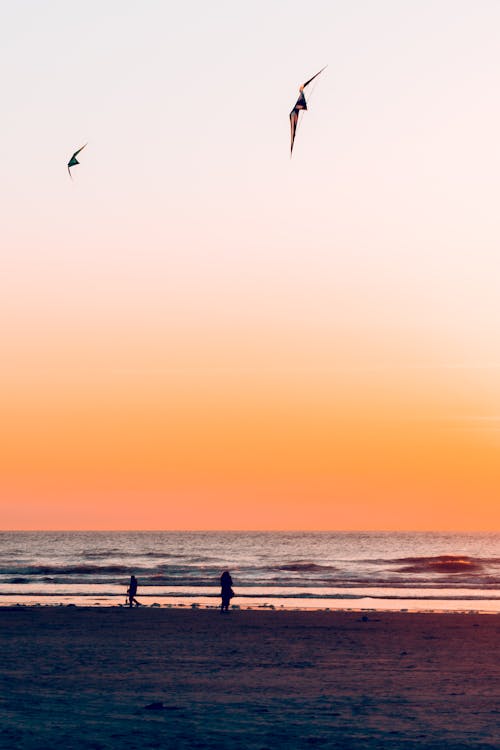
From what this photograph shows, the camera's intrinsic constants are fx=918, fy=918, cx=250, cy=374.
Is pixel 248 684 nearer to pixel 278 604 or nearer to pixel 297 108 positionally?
pixel 297 108

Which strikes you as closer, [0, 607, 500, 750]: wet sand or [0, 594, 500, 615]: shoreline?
[0, 607, 500, 750]: wet sand

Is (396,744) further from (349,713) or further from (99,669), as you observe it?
(99,669)

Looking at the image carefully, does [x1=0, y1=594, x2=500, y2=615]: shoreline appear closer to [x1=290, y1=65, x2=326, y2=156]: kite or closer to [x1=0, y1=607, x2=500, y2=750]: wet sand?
[x1=0, y1=607, x2=500, y2=750]: wet sand

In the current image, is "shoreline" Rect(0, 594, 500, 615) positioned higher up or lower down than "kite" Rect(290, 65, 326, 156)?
lower down

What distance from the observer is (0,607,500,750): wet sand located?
433 inches

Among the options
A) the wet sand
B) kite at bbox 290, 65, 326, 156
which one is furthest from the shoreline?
kite at bbox 290, 65, 326, 156

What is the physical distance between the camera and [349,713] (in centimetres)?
1262

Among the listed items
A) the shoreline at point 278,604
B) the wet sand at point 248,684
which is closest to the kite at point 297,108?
the wet sand at point 248,684

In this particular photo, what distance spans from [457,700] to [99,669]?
672 cm

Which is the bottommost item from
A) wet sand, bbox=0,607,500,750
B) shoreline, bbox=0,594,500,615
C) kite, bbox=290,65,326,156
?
wet sand, bbox=0,607,500,750

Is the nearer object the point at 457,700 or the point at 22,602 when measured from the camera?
the point at 457,700

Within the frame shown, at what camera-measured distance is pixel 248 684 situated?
15.4 m

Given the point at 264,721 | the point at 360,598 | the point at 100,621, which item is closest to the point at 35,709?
the point at 264,721

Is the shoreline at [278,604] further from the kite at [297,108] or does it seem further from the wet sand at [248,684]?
the kite at [297,108]
